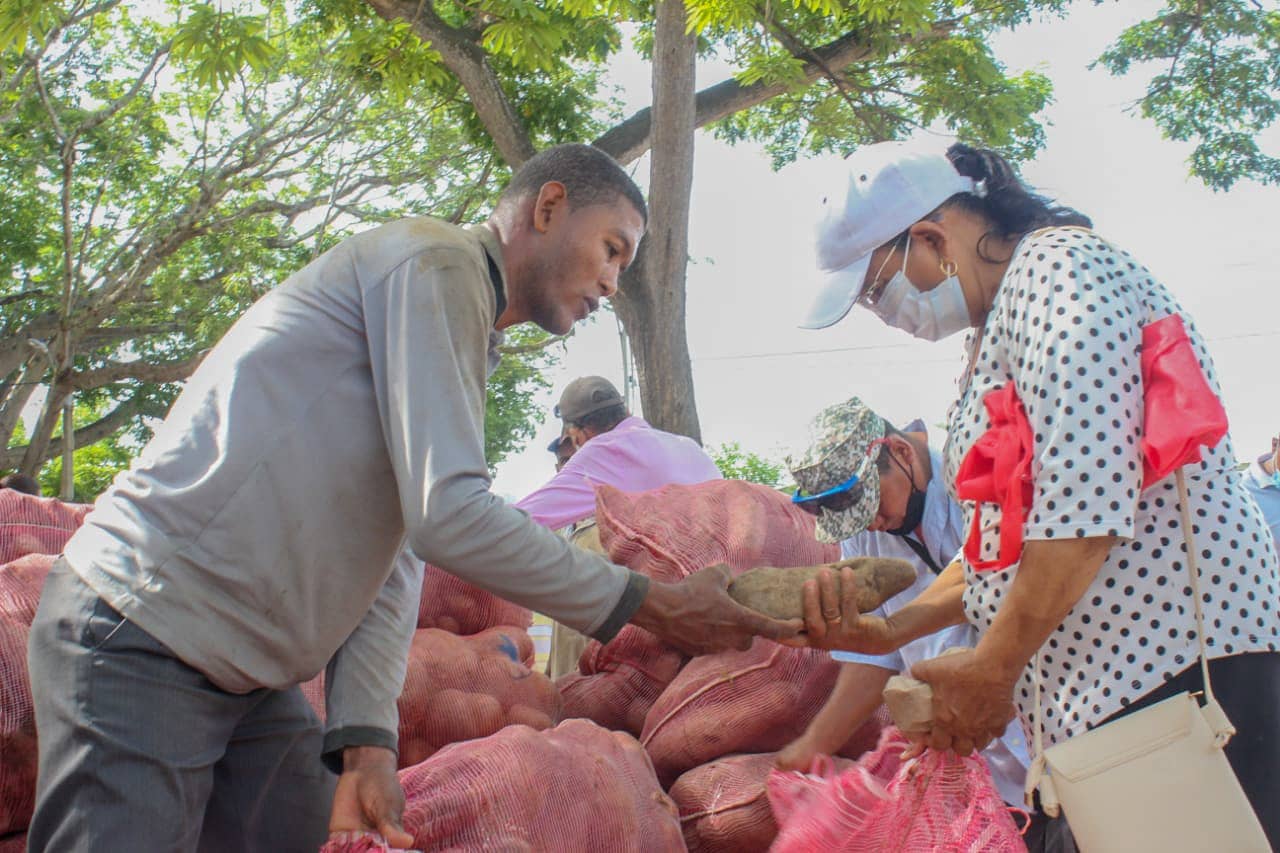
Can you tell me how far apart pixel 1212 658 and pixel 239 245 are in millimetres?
12409

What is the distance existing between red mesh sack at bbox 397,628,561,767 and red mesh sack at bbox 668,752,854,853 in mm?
460

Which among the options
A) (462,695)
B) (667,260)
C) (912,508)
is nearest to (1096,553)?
(912,508)

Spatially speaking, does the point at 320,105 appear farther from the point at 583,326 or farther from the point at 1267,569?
the point at 1267,569

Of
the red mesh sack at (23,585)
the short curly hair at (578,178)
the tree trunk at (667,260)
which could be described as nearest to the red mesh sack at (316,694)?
the red mesh sack at (23,585)

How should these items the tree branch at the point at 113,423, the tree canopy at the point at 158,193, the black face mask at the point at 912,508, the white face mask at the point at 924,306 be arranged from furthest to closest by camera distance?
1. the tree branch at the point at 113,423
2. the tree canopy at the point at 158,193
3. the black face mask at the point at 912,508
4. the white face mask at the point at 924,306

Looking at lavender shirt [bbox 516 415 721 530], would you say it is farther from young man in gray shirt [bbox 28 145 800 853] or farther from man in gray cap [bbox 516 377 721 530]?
young man in gray shirt [bbox 28 145 800 853]

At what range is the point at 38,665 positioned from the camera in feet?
5.68

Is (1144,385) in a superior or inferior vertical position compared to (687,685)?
superior

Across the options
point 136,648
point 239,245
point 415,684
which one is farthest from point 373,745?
point 239,245

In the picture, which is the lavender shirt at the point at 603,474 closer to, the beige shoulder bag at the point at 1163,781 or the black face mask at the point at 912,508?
the black face mask at the point at 912,508

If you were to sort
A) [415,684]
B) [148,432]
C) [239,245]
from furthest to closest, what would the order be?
[148,432] → [239,245] → [415,684]

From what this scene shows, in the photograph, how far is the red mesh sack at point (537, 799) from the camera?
2.08 m

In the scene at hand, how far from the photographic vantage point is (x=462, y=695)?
2938mm

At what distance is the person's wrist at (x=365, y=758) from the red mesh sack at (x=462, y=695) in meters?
0.91
